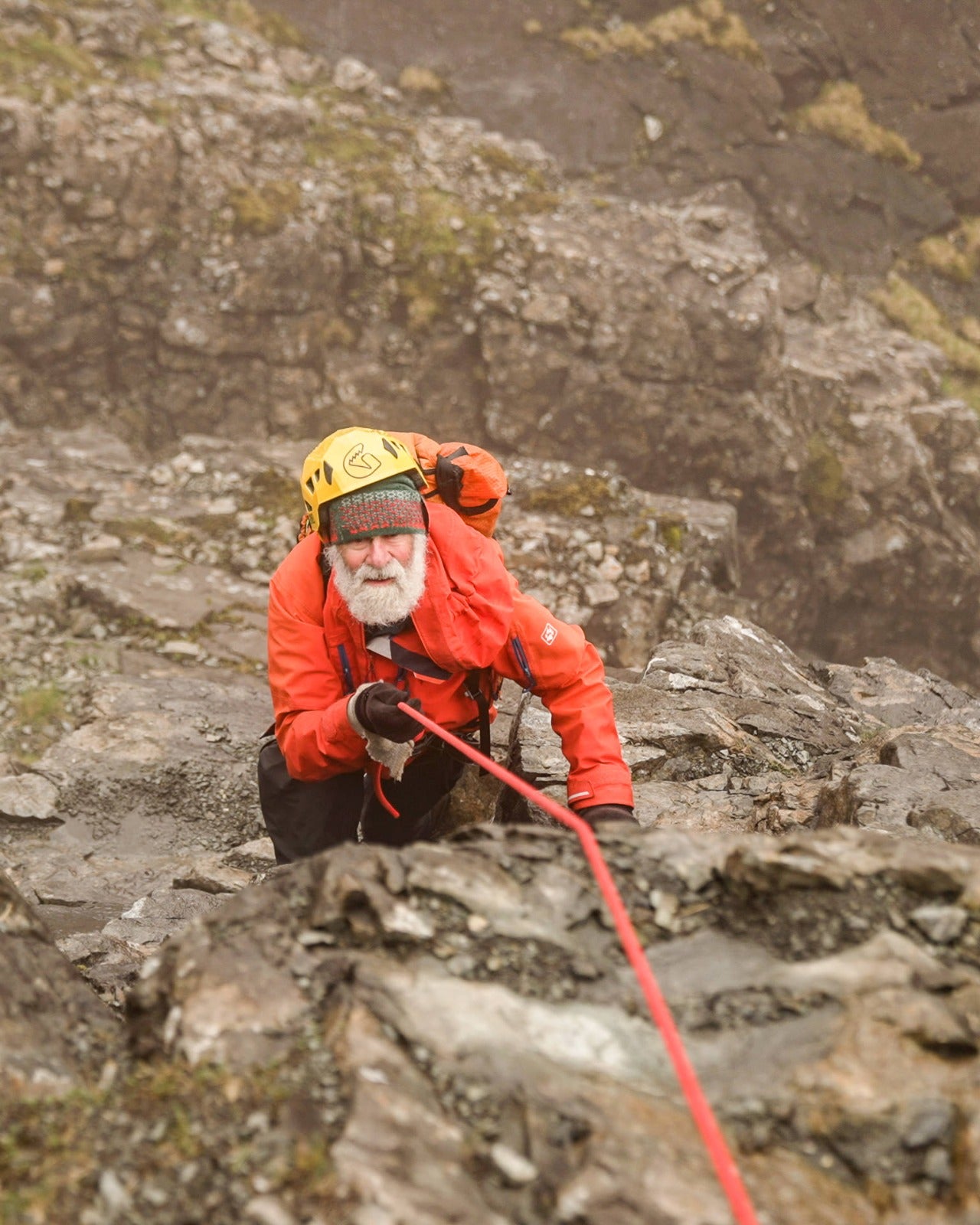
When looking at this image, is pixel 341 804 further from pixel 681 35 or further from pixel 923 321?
pixel 681 35

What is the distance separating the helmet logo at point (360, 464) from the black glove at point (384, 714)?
1073 millimetres

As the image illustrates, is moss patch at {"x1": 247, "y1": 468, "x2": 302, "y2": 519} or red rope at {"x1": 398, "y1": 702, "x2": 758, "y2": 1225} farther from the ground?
red rope at {"x1": 398, "y1": 702, "x2": 758, "y2": 1225}

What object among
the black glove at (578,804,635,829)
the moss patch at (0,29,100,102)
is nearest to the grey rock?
the black glove at (578,804,635,829)

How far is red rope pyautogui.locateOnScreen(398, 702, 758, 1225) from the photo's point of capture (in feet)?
7.57

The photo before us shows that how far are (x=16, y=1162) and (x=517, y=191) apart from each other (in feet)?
55.4

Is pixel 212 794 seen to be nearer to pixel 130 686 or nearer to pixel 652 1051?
pixel 130 686

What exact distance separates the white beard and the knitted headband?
0.12 meters

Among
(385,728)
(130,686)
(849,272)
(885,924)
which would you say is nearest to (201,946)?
(385,728)

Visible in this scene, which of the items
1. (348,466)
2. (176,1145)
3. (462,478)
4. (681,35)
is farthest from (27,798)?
(681,35)

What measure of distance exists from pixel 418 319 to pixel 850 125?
1152 cm

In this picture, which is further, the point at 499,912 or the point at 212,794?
the point at 212,794

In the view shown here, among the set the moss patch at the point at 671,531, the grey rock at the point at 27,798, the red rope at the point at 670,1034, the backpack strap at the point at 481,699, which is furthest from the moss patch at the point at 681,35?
the red rope at the point at 670,1034

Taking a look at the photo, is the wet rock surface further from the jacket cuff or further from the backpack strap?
the backpack strap

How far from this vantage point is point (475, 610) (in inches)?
199
